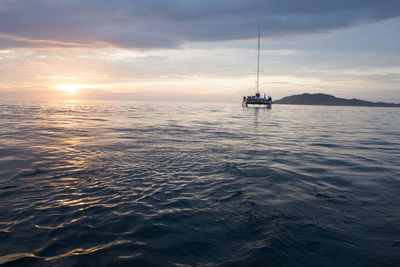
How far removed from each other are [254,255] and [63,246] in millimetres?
2990

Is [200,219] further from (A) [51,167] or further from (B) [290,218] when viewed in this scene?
(A) [51,167]

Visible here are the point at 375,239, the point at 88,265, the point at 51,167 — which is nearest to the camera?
the point at 88,265

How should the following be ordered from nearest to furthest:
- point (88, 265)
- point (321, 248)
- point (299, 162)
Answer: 1. point (88, 265)
2. point (321, 248)
3. point (299, 162)

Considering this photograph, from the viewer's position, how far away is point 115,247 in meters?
3.53

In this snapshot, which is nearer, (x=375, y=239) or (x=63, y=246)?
(x=63, y=246)

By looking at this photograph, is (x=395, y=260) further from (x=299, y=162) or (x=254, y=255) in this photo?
(x=299, y=162)

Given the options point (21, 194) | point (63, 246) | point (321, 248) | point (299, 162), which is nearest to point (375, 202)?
point (321, 248)

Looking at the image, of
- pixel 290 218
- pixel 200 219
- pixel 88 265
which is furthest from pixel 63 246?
pixel 290 218

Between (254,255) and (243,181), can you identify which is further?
(243,181)

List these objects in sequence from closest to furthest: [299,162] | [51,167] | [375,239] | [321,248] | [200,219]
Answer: [321,248] < [375,239] < [200,219] < [51,167] < [299,162]

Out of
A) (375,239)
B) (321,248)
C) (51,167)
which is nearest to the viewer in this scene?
(321,248)

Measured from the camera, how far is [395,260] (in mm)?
3328

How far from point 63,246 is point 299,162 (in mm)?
8458

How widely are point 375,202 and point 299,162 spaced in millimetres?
A: 3884
